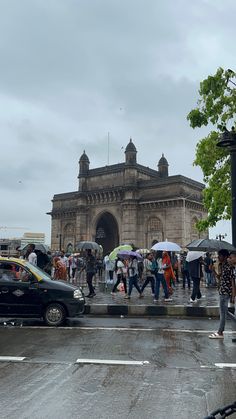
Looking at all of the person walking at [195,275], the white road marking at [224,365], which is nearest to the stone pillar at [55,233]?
the person walking at [195,275]

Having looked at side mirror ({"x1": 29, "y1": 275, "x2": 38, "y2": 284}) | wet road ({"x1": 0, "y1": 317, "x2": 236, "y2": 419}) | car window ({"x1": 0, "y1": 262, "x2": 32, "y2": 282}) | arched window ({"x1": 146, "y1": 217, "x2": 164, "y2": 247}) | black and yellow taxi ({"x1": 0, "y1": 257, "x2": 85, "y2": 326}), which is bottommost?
wet road ({"x1": 0, "y1": 317, "x2": 236, "y2": 419})

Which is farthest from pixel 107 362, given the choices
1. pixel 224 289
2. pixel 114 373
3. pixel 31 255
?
pixel 31 255

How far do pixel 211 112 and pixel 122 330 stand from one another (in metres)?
9.08

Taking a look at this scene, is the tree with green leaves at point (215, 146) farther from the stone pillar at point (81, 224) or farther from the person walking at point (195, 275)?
the stone pillar at point (81, 224)

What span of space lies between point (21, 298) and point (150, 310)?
3.81 meters

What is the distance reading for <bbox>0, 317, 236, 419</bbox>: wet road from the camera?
422cm

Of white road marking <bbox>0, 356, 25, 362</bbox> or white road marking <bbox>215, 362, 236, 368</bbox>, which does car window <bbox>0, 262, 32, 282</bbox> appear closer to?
white road marking <bbox>0, 356, 25, 362</bbox>

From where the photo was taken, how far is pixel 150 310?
1157 centimetres

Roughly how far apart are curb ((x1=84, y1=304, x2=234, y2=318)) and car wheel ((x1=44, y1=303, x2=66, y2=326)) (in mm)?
2447

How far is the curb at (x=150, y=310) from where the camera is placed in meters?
11.3

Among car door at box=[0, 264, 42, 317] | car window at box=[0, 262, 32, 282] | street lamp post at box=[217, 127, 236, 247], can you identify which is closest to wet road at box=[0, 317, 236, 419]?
car door at box=[0, 264, 42, 317]

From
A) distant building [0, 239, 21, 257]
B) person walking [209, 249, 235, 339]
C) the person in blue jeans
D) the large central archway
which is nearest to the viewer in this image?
person walking [209, 249, 235, 339]

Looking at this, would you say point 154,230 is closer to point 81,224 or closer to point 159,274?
point 81,224

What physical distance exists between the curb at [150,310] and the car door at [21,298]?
2.66m
